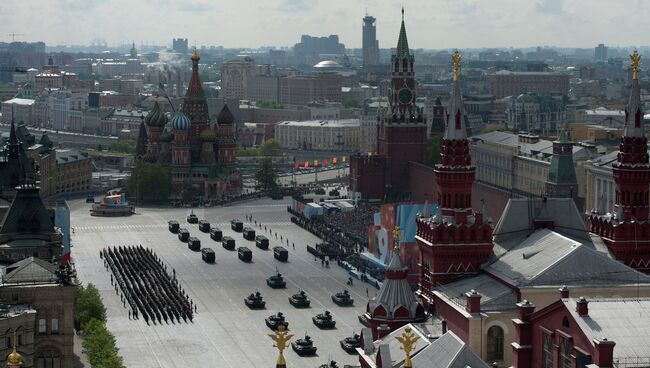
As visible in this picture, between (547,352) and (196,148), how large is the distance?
439 feet

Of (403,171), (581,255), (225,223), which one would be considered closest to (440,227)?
(581,255)

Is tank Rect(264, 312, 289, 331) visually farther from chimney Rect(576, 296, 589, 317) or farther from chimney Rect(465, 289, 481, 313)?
chimney Rect(576, 296, 589, 317)

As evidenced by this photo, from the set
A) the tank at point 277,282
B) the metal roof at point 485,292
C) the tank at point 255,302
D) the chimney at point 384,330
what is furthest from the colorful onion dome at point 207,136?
the chimney at point 384,330

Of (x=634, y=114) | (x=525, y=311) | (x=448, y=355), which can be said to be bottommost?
(x=448, y=355)

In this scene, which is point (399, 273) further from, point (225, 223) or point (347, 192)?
point (347, 192)

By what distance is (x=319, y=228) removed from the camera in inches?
6053

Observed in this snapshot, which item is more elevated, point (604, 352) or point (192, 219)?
point (604, 352)

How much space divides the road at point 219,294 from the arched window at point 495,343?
20.8 metres

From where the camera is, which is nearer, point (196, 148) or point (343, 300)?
point (343, 300)

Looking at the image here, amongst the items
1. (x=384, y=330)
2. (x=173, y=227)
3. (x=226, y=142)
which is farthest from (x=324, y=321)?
(x=226, y=142)

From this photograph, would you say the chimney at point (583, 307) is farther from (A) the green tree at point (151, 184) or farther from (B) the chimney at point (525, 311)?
(A) the green tree at point (151, 184)

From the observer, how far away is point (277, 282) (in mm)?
120625

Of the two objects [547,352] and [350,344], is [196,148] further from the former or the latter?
[547,352]

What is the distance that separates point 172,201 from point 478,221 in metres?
109
